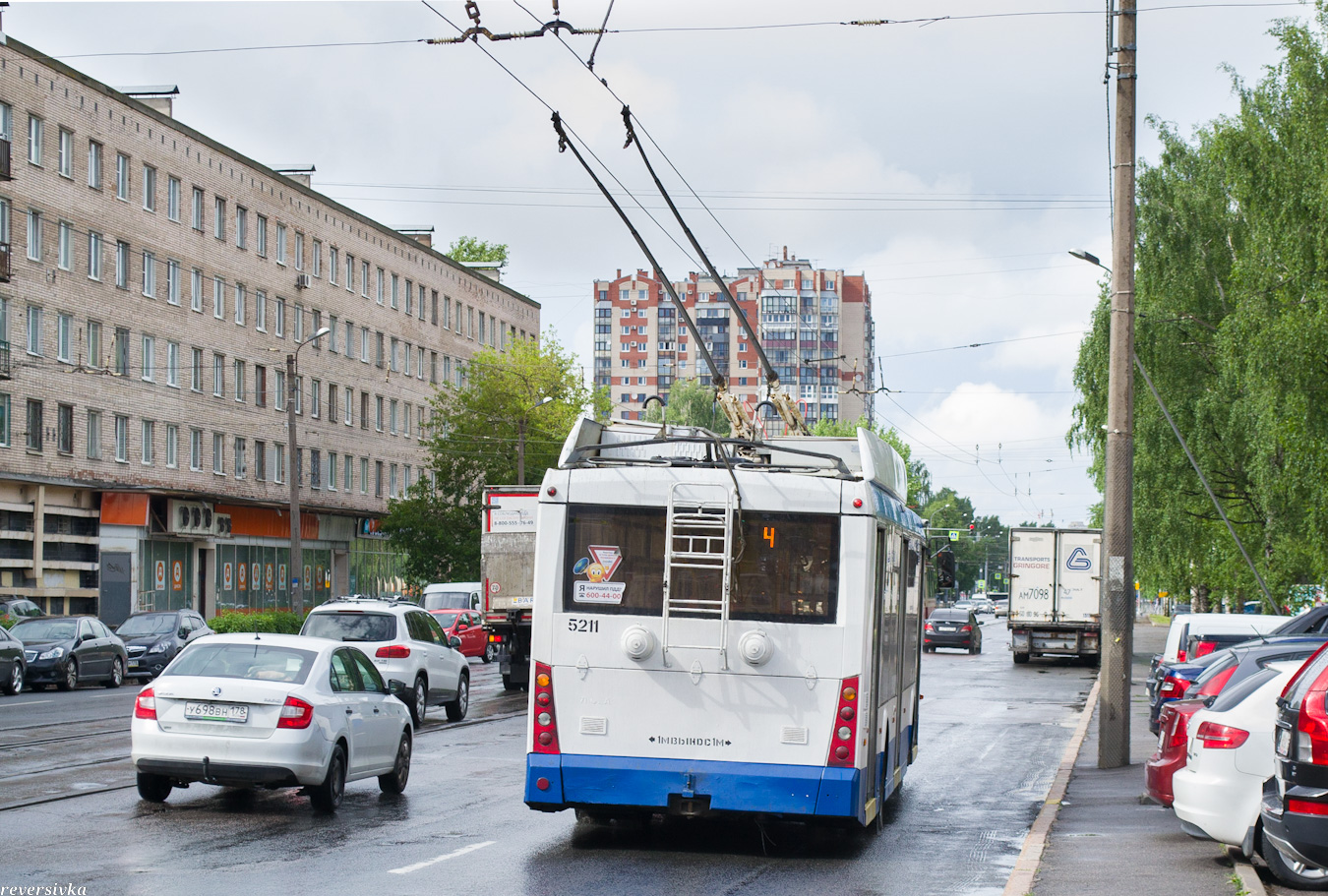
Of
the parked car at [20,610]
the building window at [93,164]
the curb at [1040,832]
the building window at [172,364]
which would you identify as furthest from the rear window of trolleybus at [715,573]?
the building window at [172,364]

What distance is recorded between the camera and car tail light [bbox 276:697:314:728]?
43.2 ft

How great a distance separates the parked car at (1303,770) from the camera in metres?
8.05

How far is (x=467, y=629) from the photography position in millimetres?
42094

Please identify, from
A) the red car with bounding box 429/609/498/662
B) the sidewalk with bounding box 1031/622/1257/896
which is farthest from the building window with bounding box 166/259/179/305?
the sidewalk with bounding box 1031/622/1257/896

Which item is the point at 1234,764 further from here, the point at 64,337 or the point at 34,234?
the point at 64,337

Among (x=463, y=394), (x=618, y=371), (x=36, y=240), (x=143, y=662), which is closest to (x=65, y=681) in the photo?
(x=143, y=662)

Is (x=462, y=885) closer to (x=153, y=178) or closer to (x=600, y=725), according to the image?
(x=600, y=725)

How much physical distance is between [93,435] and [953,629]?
29.2 meters

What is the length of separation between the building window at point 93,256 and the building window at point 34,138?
3.64 metres

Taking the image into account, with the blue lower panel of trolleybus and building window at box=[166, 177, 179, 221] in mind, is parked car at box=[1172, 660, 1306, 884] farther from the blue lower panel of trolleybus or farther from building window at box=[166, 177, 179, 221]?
building window at box=[166, 177, 179, 221]

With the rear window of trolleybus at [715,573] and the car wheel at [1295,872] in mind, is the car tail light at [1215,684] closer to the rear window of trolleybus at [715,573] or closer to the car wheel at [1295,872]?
the car wheel at [1295,872]

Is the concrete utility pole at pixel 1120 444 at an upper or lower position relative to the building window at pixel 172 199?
lower

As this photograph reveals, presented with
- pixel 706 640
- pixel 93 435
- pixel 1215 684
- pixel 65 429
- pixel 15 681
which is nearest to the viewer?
pixel 706 640

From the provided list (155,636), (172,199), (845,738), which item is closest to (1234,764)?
(845,738)
